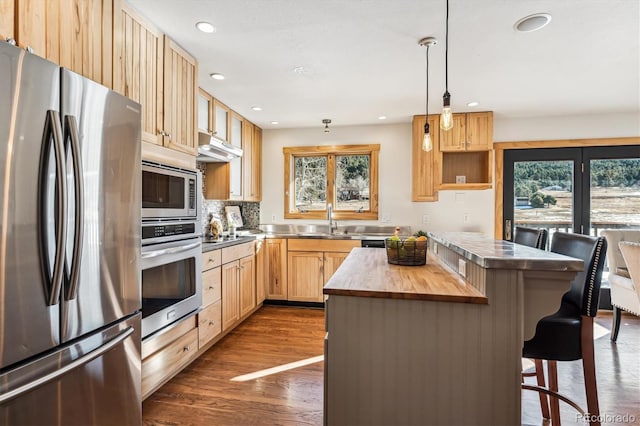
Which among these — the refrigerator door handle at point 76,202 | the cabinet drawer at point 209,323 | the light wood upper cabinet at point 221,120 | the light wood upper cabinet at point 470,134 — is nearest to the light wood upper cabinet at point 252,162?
the light wood upper cabinet at point 221,120

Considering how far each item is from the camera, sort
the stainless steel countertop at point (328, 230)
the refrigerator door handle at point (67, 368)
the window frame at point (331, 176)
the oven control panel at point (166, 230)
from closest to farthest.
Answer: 1. the refrigerator door handle at point (67, 368)
2. the oven control panel at point (166, 230)
3. the stainless steel countertop at point (328, 230)
4. the window frame at point (331, 176)

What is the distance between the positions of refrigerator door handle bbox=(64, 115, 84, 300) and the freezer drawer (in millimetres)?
243

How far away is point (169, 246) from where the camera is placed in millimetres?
2023

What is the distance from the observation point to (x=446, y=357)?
1349 mm

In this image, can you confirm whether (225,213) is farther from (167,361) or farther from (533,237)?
(533,237)

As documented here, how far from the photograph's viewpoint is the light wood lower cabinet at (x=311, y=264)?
12.7ft

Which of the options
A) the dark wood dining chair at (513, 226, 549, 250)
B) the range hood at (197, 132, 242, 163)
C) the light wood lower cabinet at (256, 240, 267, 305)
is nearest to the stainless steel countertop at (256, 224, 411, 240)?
the light wood lower cabinet at (256, 240, 267, 305)

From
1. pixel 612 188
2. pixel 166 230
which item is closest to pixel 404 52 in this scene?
pixel 166 230

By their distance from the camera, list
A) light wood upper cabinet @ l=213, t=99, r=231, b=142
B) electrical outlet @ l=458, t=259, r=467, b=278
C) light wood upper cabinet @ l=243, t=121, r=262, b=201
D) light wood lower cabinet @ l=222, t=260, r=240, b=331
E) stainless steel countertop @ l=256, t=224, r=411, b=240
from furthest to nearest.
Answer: stainless steel countertop @ l=256, t=224, r=411, b=240, light wood upper cabinet @ l=243, t=121, r=262, b=201, light wood upper cabinet @ l=213, t=99, r=231, b=142, light wood lower cabinet @ l=222, t=260, r=240, b=331, electrical outlet @ l=458, t=259, r=467, b=278

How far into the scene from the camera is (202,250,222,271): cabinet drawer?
2.57 m

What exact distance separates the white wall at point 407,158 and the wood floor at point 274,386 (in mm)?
1803

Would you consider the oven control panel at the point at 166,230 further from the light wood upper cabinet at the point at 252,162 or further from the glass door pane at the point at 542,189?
the glass door pane at the point at 542,189

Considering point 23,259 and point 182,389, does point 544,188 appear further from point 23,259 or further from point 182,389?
point 23,259

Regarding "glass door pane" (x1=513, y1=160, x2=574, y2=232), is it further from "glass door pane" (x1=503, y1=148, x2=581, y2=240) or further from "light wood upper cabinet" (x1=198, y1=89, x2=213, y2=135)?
"light wood upper cabinet" (x1=198, y1=89, x2=213, y2=135)
